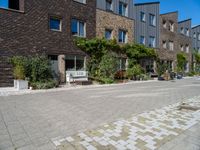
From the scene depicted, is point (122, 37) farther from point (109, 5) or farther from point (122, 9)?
point (109, 5)

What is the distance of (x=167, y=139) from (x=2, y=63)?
1207 centimetres

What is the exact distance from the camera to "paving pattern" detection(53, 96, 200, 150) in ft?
12.2

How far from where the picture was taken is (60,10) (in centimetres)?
1538

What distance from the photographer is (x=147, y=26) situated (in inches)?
955

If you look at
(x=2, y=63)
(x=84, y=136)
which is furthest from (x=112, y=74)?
(x=84, y=136)

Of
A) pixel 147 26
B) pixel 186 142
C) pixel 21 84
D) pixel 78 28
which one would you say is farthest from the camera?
pixel 147 26

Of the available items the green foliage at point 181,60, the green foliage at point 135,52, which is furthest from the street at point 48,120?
the green foliage at point 181,60

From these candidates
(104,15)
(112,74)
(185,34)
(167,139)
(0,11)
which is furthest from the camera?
(185,34)

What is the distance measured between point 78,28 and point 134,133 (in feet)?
46.0

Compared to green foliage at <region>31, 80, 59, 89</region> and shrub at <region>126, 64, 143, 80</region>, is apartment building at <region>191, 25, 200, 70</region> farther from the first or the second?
green foliage at <region>31, 80, 59, 89</region>

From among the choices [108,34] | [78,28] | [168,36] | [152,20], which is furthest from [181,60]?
[78,28]

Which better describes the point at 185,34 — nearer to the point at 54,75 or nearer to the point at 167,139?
the point at 54,75

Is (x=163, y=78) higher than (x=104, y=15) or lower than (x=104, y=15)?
lower

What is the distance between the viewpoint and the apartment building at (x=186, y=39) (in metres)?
32.4
